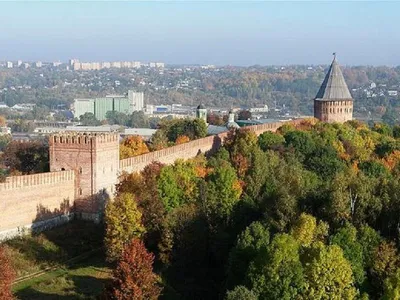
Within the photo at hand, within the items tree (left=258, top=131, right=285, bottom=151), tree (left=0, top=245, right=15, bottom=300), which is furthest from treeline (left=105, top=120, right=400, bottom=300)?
tree (left=258, top=131, right=285, bottom=151)

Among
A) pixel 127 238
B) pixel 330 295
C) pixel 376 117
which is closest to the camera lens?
pixel 330 295

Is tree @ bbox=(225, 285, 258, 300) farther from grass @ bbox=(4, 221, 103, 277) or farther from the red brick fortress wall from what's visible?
the red brick fortress wall

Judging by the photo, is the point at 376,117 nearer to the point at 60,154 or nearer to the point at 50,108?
the point at 50,108

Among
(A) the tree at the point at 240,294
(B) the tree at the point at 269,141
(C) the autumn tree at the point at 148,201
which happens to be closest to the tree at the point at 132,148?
(B) the tree at the point at 269,141

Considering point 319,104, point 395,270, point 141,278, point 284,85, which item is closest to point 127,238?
point 141,278

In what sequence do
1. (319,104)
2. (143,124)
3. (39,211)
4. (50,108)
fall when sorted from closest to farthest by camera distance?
(39,211) → (319,104) → (143,124) → (50,108)
